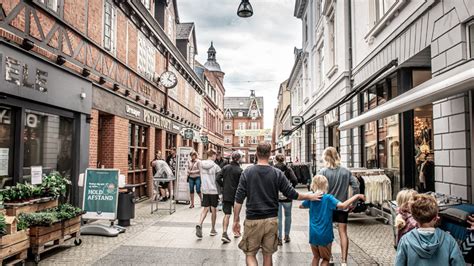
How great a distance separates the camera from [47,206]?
687cm

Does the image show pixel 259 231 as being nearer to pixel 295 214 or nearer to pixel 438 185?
pixel 438 185

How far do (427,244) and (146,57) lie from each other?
1371 cm

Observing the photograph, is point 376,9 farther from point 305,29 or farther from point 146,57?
point 305,29

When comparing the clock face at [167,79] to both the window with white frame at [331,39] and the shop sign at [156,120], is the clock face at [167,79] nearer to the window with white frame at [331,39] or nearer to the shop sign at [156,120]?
the shop sign at [156,120]

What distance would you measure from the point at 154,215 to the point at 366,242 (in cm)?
584

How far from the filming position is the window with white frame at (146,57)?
14.4 m

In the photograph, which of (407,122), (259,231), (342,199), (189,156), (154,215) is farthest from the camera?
(189,156)

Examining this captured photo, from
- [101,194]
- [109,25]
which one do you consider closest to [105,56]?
[109,25]

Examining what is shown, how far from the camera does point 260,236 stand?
4.75m

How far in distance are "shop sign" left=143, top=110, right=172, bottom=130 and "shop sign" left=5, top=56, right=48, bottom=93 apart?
7.13m

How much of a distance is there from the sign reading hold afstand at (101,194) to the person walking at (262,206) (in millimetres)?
4383

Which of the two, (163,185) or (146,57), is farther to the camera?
(146,57)

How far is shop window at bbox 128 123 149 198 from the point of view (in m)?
14.0

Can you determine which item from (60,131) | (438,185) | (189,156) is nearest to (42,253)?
(60,131)
